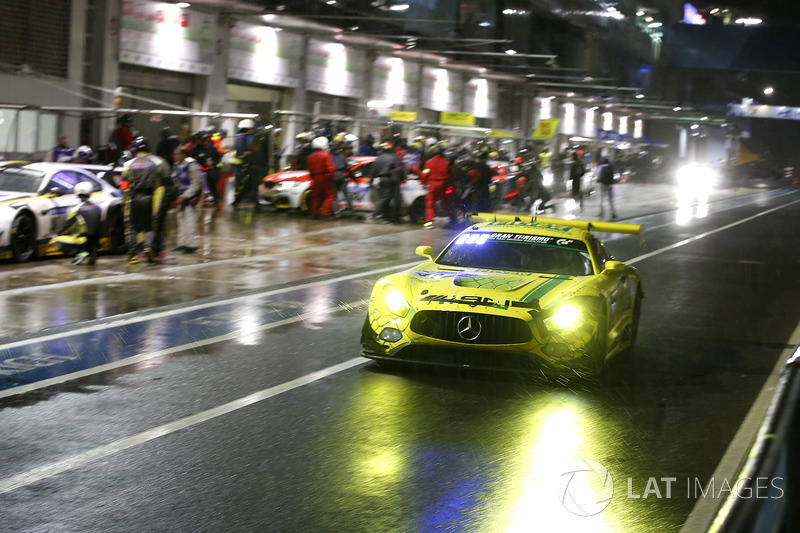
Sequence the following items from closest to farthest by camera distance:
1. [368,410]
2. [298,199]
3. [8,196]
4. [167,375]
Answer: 1. [368,410]
2. [167,375]
3. [8,196]
4. [298,199]

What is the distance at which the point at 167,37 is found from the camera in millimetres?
26156

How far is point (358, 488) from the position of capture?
17.2 ft

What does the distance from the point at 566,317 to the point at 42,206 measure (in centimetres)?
935

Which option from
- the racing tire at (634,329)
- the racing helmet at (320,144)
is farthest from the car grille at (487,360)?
the racing helmet at (320,144)

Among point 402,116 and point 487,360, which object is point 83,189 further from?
point 402,116

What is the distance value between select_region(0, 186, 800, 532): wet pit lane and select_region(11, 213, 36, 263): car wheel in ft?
3.87

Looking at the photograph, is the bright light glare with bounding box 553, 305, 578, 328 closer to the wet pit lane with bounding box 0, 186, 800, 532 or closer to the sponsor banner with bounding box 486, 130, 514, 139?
the wet pit lane with bounding box 0, 186, 800, 532

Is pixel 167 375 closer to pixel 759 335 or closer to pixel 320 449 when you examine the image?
pixel 320 449

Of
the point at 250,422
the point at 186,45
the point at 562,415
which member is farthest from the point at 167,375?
the point at 186,45

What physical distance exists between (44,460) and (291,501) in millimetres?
1516

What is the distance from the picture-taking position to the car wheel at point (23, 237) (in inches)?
553

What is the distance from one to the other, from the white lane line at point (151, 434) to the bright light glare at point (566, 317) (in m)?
1.79

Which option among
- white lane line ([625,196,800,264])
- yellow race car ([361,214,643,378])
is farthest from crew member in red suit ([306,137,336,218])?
yellow race car ([361,214,643,378])

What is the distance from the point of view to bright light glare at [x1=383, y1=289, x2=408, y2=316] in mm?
7906
